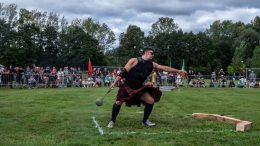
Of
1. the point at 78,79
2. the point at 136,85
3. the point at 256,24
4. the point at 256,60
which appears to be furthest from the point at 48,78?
the point at 256,24

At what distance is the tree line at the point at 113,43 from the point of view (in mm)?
56794

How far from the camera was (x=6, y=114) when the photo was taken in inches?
381

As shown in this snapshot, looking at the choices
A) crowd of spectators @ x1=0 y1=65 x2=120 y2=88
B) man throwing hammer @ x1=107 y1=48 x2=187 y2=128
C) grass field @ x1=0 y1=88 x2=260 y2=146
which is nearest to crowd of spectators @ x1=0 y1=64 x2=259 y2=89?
crowd of spectators @ x1=0 y1=65 x2=120 y2=88

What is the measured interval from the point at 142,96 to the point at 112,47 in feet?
259

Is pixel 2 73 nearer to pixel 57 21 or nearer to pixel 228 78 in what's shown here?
pixel 228 78

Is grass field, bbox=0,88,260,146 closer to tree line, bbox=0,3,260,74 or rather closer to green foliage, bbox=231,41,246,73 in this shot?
tree line, bbox=0,3,260,74

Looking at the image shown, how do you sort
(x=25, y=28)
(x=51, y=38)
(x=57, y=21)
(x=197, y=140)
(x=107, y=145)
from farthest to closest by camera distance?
(x=57, y=21), (x=51, y=38), (x=25, y=28), (x=197, y=140), (x=107, y=145)

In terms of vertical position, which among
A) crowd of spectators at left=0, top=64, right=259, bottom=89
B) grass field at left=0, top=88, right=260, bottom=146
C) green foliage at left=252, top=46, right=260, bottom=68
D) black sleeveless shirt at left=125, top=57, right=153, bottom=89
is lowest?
grass field at left=0, top=88, right=260, bottom=146

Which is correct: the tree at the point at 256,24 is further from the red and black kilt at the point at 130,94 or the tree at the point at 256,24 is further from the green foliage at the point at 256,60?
the red and black kilt at the point at 130,94

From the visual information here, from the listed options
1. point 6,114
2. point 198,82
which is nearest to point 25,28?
point 198,82

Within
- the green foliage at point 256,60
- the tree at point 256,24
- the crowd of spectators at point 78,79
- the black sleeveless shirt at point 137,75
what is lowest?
the crowd of spectators at point 78,79

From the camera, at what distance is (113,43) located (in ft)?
286

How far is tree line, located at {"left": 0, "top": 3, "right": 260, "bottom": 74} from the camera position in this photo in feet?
186

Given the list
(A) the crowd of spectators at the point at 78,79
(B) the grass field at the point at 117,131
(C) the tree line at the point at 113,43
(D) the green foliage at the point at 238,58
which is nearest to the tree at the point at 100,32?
(C) the tree line at the point at 113,43
